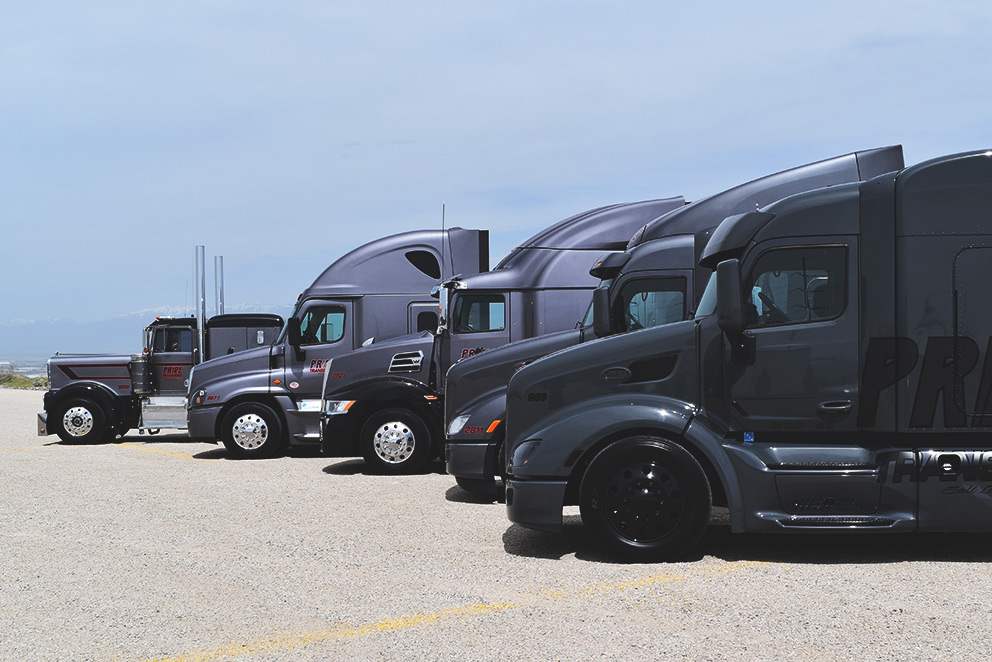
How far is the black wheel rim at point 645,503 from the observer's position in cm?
711

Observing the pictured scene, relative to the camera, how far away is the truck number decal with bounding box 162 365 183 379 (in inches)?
744

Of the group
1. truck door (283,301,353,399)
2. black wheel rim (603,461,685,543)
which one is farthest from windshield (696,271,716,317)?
truck door (283,301,353,399)

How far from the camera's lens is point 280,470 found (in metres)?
13.7

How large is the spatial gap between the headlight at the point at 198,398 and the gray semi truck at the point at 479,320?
3.27 metres

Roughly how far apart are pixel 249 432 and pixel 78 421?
193 inches

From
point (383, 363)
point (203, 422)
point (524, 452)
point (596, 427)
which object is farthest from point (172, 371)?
point (596, 427)

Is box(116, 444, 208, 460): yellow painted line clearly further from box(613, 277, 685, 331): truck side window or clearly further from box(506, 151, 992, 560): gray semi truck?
box(506, 151, 992, 560): gray semi truck

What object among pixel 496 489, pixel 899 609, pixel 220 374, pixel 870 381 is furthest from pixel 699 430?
pixel 220 374

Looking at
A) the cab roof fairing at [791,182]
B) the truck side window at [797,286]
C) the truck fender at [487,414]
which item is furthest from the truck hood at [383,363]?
the truck side window at [797,286]

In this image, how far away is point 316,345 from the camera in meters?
15.7

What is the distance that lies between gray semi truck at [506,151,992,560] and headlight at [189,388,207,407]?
31.3ft

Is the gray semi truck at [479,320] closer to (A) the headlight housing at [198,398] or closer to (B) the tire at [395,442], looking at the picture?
(B) the tire at [395,442]

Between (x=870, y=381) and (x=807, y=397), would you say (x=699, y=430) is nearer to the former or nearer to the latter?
(x=807, y=397)

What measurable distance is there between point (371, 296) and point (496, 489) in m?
5.98
